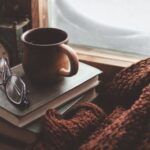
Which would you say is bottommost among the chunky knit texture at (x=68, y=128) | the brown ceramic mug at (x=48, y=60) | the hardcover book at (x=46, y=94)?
the chunky knit texture at (x=68, y=128)

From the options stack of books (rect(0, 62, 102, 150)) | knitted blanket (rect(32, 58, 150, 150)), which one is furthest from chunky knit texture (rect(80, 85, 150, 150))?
stack of books (rect(0, 62, 102, 150))

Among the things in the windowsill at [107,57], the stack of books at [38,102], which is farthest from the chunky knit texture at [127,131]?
the windowsill at [107,57]

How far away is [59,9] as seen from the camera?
971 millimetres

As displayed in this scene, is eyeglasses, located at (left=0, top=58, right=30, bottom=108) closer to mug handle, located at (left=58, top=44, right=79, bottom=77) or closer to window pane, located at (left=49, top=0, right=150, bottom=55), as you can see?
mug handle, located at (left=58, top=44, right=79, bottom=77)

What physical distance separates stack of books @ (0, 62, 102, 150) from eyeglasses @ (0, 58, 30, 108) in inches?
0.5

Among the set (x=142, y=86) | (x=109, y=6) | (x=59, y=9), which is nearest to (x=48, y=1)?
(x=59, y=9)

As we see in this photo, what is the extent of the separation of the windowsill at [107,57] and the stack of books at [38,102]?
0.08 meters

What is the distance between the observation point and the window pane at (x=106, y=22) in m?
0.90

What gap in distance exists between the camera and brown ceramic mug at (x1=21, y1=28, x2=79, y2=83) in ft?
2.44

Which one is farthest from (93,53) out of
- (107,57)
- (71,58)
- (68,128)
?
(68,128)

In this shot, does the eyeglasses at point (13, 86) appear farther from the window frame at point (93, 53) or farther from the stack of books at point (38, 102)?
the window frame at point (93, 53)

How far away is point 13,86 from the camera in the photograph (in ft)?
2.48

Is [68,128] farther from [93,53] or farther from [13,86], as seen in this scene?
[93,53]

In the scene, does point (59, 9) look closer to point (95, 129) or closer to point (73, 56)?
point (73, 56)
